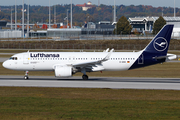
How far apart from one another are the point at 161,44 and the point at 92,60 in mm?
9484

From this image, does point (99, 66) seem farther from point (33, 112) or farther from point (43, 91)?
point (33, 112)

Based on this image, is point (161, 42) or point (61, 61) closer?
point (61, 61)

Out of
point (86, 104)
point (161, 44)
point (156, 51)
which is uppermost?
point (161, 44)

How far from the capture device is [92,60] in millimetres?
40188

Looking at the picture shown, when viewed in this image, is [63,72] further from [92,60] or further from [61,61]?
[92,60]

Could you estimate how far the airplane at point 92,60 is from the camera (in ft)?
130

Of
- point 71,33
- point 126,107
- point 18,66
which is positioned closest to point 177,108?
point 126,107

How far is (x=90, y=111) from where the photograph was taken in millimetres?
20828

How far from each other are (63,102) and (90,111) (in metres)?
3.70

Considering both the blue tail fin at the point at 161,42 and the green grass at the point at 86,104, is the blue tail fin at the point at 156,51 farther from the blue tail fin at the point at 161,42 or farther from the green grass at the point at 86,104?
the green grass at the point at 86,104

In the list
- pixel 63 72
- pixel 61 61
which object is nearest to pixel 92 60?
pixel 61 61

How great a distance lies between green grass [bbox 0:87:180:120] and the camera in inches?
771

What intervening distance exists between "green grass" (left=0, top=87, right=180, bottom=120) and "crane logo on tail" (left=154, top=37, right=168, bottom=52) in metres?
12.0

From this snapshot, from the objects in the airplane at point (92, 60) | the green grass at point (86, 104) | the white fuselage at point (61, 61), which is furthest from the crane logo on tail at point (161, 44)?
the green grass at point (86, 104)
